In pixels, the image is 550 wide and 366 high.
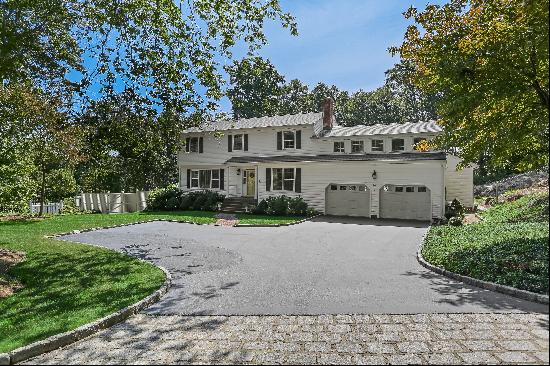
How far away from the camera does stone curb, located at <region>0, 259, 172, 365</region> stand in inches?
205

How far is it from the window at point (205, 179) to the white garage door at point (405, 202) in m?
14.4

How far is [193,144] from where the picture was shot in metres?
33.3

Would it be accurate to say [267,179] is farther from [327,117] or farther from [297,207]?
[327,117]

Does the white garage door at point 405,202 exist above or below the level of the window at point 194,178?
below

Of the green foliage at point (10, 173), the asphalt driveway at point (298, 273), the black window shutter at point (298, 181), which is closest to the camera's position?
the asphalt driveway at point (298, 273)

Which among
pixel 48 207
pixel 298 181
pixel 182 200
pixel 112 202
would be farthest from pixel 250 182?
pixel 48 207

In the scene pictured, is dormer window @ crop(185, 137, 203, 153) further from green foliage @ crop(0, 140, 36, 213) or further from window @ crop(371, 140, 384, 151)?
green foliage @ crop(0, 140, 36, 213)

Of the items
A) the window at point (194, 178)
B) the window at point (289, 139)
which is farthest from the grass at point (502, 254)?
the window at point (194, 178)

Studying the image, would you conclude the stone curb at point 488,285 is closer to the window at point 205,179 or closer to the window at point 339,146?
the window at point 339,146

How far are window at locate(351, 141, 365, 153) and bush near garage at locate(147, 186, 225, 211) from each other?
11089mm

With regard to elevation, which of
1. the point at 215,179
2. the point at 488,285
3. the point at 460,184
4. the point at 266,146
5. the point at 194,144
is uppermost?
the point at 194,144

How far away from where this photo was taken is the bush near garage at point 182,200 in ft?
94.4

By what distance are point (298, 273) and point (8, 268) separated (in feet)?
27.5

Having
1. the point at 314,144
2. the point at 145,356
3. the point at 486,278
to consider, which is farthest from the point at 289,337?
the point at 314,144
